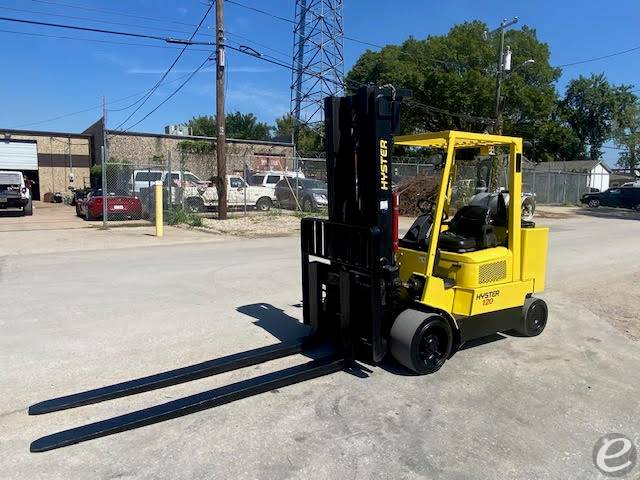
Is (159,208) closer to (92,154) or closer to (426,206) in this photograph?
(426,206)

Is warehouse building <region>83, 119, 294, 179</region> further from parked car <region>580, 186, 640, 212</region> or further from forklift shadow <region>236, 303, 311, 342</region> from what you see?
forklift shadow <region>236, 303, 311, 342</region>

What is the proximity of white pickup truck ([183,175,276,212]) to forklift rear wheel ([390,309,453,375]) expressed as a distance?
1683 centimetres

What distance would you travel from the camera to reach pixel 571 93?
66750 mm

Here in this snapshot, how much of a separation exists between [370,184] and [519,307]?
2287mm

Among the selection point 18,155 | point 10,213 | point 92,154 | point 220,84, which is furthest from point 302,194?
point 18,155

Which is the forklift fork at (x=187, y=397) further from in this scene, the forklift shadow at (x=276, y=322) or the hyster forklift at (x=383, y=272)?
Answer: the forklift shadow at (x=276, y=322)

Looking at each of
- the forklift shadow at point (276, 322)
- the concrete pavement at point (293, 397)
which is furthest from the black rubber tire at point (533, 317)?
the forklift shadow at point (276, 322)

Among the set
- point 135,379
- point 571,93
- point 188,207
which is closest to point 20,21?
point 188,207

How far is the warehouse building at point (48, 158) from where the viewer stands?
37.2 metres

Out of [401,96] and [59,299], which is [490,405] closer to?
[401,96]

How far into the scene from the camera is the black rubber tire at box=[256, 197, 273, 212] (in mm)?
23859

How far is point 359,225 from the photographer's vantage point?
15.2ft

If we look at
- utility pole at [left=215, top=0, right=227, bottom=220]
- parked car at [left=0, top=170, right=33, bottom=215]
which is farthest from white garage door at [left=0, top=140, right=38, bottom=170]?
utility pole at [left=215, top=0, right=227, bottom=220]

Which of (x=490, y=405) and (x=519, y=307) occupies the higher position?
(x=519, y=307)
